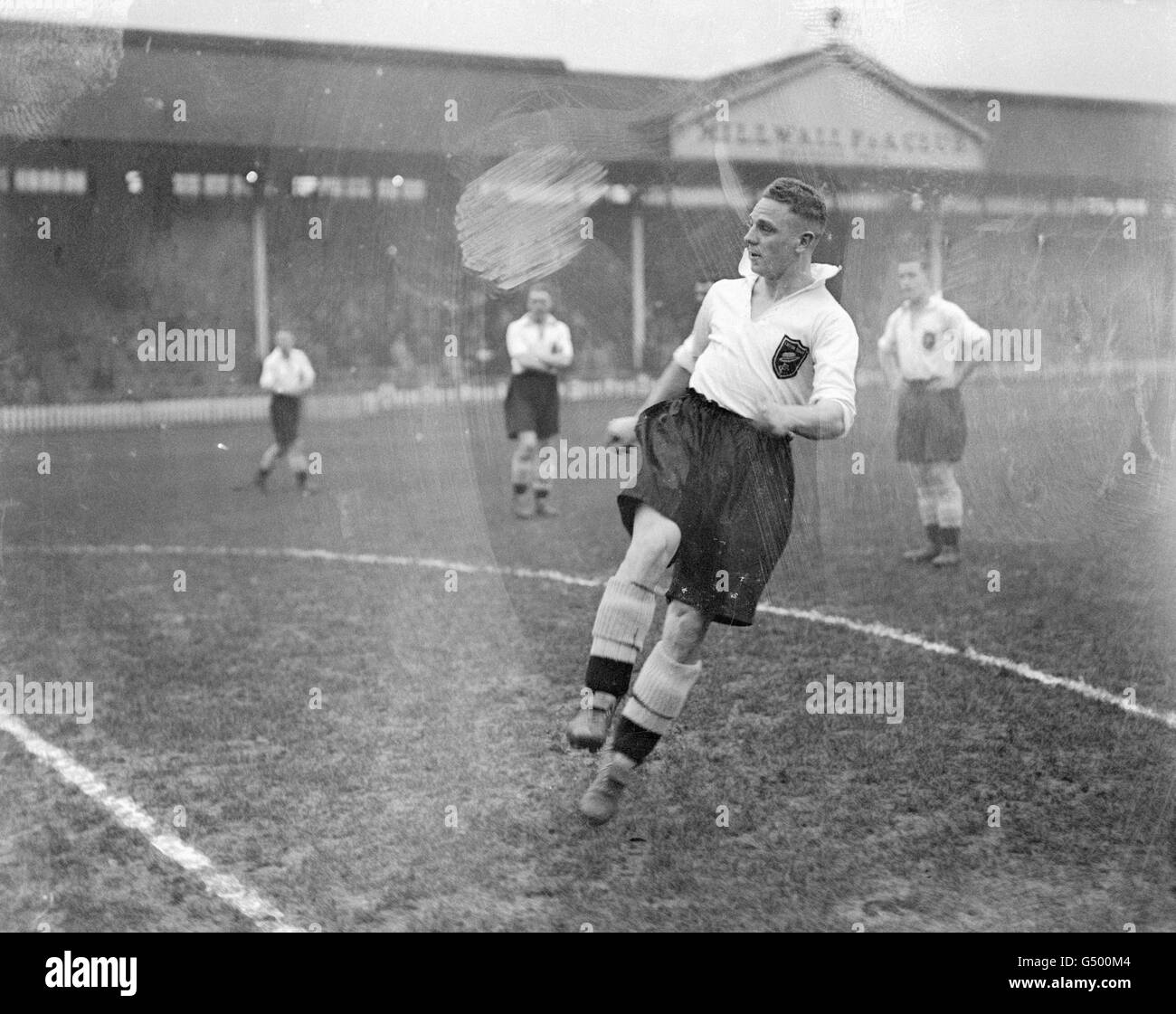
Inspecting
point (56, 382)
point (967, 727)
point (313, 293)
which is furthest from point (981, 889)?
point (56, 382)

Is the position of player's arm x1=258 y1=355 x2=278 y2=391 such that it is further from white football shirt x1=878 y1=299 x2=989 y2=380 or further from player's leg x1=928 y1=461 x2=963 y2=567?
player's leg x1=928 y1=461 x2=963 y2=567

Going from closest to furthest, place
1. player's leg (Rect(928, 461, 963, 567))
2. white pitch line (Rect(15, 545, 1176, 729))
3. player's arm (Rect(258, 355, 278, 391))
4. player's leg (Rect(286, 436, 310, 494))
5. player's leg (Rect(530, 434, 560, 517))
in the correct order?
white pitch line (Rect(15, 545, 1176, 729)), player's arm (Rect(258, 355, 278, 391)), player's leg (Rect(928, 461, 963, 567)), player's leg (Rect(530, 434, 560, 517)), player's leg (Rect(286, 436, 310, 494))

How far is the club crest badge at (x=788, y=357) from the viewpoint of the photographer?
317 centimetres

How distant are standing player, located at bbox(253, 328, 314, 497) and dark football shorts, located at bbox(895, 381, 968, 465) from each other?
237 cm

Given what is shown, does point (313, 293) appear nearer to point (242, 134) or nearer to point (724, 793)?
point (242, 134)

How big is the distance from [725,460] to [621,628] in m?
0.48

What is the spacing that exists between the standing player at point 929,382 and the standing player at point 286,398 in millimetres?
2208

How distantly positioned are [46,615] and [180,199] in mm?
2080

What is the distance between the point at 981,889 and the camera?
2.88 m

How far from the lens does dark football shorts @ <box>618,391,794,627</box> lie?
3.17m

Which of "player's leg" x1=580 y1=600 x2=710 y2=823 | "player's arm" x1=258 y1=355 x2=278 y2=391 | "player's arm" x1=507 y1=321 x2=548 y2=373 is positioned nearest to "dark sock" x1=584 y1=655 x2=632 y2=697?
"player's leg" x1=580 y1=600 x2=710 y2=823

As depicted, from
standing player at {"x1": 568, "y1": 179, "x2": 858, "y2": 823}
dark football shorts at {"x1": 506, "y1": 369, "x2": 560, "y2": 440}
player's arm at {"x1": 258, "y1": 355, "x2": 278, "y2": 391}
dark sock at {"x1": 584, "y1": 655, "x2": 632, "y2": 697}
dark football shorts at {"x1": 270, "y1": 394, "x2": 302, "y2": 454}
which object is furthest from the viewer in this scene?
dark football shorts at {"x1": 270, "y1": 394, "x2": 302, "y2": 454}

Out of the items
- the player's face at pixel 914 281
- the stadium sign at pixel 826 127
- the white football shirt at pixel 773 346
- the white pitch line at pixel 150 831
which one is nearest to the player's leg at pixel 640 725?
the white football shirt at pixel 773 346
